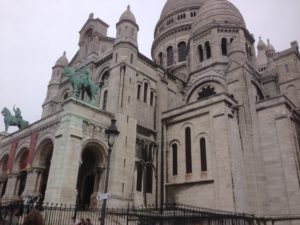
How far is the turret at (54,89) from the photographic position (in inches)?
1337

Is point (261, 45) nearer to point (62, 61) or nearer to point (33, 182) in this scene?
point (62, 61)

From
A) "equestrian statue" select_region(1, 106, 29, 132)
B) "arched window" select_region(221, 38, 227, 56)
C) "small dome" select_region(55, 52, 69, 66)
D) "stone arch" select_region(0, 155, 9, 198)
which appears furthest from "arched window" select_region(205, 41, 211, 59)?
"stone arch" select_region(0, 155, 9, 198)

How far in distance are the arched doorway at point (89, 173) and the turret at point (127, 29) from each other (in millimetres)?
10700

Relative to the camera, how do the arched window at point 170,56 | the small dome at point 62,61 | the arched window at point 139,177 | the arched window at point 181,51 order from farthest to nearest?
the arched window at point 170,56, the arched window at point 181,51, the small dome at point 62,61, the arched window at point 139,177

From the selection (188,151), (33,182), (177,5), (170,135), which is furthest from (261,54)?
(33,182)

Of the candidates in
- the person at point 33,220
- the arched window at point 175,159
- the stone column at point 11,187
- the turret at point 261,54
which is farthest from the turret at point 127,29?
the turret at point 261,54

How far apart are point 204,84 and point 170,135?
7.42 metres

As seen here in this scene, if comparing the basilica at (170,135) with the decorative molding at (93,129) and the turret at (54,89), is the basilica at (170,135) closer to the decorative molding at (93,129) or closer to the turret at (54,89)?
the decorative molding at (93,129)

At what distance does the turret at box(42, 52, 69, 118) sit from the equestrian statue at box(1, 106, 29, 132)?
473 cm

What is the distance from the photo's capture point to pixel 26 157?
990 inches

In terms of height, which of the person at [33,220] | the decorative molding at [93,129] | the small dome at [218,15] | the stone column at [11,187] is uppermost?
the small dome at [218,15]

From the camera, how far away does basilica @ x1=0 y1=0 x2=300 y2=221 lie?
20.4 metres

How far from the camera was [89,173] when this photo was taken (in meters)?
23.3

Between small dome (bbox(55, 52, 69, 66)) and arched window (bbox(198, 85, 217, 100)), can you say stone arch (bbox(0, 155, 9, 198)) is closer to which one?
small dome (bbox(55, 52, 69, 66))
